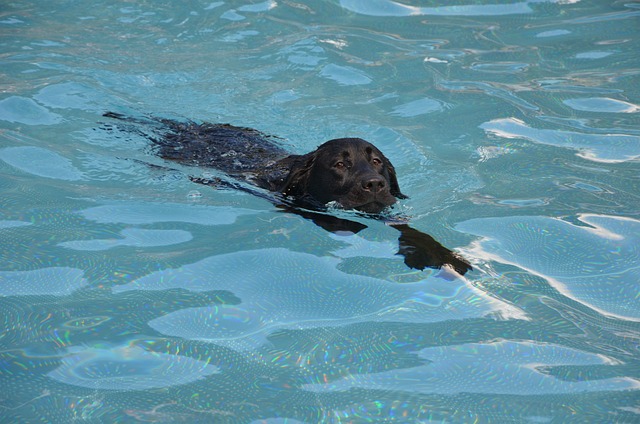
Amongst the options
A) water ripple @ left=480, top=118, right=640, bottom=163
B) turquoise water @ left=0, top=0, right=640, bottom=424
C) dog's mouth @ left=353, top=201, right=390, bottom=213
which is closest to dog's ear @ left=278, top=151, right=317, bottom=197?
turquoise water @ left=0, top=0, right=640, bottom=424

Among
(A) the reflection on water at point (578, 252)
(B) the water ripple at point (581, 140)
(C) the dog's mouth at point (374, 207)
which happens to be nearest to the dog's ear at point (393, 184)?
(C) the dog's mouth at point (374, 207)

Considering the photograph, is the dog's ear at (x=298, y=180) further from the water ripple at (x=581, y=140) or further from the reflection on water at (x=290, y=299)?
the water ripple at (x=581, y=140)

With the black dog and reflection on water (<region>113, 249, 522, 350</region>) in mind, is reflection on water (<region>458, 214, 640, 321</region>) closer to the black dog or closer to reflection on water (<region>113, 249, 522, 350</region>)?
the black dog

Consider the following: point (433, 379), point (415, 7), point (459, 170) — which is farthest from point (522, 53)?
point (433, 379)

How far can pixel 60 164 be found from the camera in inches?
262

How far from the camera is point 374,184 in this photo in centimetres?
572

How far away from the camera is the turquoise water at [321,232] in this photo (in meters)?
3.50

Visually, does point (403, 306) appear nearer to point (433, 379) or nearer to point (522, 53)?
point (433, 379)

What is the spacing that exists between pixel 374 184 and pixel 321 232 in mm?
604

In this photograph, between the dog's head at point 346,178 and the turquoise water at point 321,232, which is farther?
the dog's head at point 346,178

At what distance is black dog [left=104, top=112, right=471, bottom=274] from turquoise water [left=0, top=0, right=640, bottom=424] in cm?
18

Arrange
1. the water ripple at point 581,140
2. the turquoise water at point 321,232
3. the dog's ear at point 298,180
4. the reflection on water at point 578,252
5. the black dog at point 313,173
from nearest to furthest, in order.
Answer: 1. the turquoise water at point 321,232
2. the reflection on water at point 578,252
3. the black dog at point 313,173
4. the dog's ear at point 298,180
5. the water ripple at point 581,140

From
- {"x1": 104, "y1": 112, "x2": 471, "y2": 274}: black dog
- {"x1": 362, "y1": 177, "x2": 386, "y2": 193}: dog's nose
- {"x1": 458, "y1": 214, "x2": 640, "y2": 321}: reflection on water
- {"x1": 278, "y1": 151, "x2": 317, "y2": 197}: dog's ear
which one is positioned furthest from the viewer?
{"x1": 278, "y1": 151, "x2": 317, "y2": 197}: dog's ear

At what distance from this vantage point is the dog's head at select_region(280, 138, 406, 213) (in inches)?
228
